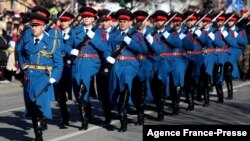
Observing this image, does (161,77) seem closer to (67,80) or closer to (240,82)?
(67,80)

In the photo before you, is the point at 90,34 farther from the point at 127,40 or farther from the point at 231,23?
the point at 231,23

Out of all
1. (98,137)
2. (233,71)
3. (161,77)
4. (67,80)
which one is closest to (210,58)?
(233,71)

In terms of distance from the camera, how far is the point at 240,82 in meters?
21.7

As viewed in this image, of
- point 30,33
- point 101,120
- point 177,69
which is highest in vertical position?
point 30,33

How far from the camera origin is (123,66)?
41.4 ft

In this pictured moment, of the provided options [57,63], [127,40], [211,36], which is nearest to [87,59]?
[127,40]

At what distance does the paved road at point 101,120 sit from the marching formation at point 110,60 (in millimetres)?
235

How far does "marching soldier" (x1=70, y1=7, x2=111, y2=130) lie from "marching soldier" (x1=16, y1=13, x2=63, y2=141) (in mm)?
1254

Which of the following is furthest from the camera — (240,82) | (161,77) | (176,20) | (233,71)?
(240,82)

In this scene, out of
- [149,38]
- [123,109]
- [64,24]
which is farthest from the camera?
[64,24]

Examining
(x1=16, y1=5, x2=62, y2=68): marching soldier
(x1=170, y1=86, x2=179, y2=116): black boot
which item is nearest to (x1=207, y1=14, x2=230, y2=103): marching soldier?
(x1=170, y1=86, x2=179, y2=116): black boot

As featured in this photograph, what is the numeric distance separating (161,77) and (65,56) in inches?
76.0

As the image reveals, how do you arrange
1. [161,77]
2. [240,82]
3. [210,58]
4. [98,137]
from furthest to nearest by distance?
[240,82]
[210,58]
[161,77]
[98,137]

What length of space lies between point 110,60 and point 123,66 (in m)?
0.41
